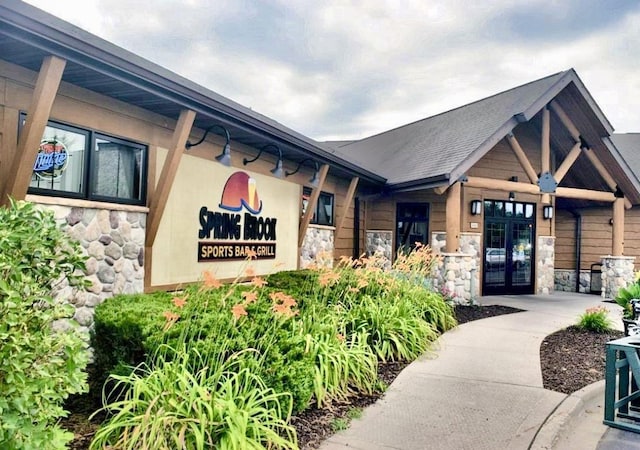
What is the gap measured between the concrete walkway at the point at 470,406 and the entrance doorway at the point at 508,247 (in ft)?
19.4

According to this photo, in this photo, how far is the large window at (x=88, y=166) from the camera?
4.31 meters

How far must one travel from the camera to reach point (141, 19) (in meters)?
12.0

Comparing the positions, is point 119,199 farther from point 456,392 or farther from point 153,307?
point 456,392

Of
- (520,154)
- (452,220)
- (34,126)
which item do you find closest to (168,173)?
(34,126)

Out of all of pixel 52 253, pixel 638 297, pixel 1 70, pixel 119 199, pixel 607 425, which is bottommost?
pixel 607 425

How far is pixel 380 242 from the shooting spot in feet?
40.4

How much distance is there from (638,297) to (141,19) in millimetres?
12786

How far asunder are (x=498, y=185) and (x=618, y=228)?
456 centimetres

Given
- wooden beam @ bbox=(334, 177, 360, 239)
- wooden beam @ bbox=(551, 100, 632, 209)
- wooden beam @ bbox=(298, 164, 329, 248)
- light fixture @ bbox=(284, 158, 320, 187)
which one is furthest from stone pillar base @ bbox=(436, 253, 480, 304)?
wooden beam @ bbox=(551, 100, 632, 209)

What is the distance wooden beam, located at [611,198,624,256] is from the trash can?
32.3ft

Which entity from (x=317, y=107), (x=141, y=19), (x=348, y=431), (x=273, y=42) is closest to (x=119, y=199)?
(x=348, y=431)

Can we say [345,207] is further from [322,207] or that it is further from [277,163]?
[277,163]

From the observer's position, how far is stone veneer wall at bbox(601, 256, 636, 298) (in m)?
12.1

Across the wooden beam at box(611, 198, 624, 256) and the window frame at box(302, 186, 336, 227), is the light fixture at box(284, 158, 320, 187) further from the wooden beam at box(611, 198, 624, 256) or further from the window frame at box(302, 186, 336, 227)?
the wooden beam at box(611, 198, 624, 256)
